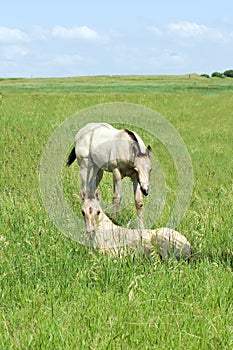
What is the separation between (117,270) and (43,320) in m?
1.15

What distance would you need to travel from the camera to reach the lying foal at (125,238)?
17.4 feet

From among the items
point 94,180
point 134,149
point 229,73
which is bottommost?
point 94,180

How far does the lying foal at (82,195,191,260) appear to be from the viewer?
5305mm

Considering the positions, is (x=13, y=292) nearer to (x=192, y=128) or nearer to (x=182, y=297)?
(x=182, y=297)

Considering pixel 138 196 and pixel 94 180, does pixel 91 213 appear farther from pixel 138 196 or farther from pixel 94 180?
pixel 138 196

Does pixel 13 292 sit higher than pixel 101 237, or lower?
lower

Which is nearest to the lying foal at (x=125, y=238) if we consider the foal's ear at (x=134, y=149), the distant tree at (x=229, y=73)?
the foal's ear at (x=134, y=149)

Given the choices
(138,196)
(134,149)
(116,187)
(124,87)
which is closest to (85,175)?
(116,187)

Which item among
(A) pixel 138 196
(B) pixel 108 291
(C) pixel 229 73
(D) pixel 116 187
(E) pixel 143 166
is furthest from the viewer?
(C) pixel 229 73

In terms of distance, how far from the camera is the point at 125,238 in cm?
538

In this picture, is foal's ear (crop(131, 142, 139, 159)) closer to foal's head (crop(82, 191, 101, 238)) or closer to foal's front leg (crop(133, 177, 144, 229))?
foal's front leg (crop(133, 177, 144, 229))

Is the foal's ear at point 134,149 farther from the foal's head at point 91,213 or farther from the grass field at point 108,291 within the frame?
the grass field at point 108,291

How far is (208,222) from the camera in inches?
250

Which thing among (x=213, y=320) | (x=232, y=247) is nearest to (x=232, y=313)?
(x=213, y=320)
